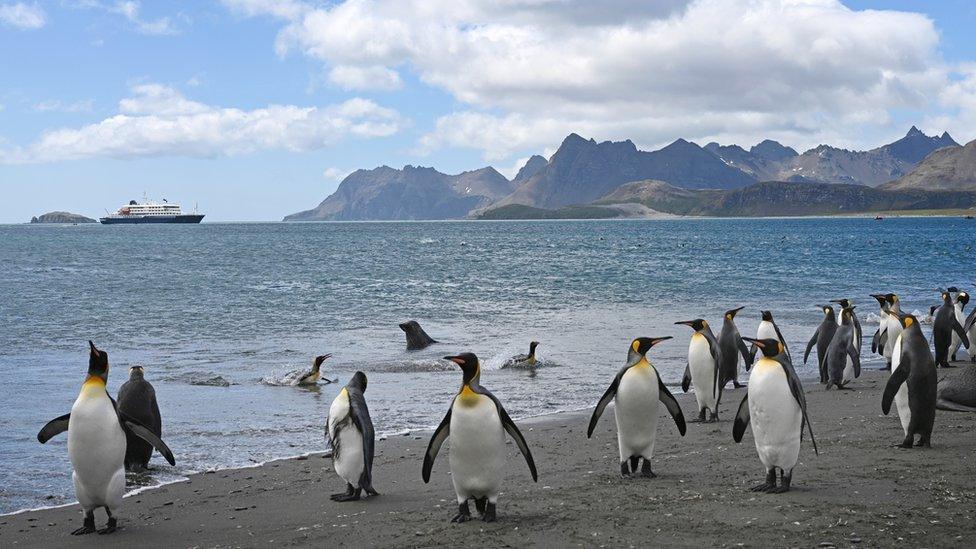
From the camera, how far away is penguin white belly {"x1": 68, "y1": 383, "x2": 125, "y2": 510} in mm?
6629

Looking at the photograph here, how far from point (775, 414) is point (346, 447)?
328 centimetres

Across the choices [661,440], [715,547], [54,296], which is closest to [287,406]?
[661,440]

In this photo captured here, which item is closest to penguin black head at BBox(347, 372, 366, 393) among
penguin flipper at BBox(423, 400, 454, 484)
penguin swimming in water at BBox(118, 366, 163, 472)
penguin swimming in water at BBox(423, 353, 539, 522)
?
penguin flipper at BBox(423, 400, 454, 484)

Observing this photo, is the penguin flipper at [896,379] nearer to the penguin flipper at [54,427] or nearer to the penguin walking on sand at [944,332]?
the penguin flipper at [54,427]

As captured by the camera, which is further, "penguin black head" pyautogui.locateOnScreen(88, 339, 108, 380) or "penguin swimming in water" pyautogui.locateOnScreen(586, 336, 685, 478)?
"penguin swimming in water" pyautogui.locateOnScreen(586, 336, 685, 478)

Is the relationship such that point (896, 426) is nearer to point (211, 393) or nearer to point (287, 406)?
point (287, 406)

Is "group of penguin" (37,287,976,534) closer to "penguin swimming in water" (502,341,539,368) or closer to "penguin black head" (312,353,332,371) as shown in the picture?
"penguin black head" (312,353,332,371)

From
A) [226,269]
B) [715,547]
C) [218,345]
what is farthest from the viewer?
[226,269]

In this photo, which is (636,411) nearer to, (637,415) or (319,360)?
(637,415)

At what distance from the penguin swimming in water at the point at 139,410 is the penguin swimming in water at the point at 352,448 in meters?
2.22

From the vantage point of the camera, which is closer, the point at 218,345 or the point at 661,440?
the point at 661,440

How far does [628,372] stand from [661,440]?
1683 mm

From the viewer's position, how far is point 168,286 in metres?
37.1

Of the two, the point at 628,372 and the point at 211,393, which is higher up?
the point at 628,372
